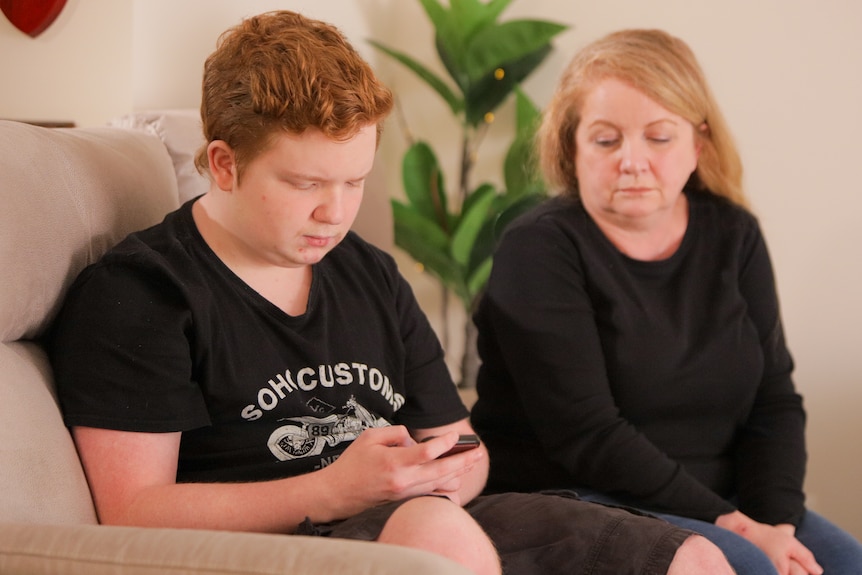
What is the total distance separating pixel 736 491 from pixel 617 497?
0.82 feet

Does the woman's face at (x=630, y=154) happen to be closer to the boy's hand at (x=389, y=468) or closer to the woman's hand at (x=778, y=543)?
the woman's hand at (x=778, y=543)

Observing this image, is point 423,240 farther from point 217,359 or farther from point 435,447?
point 435,447

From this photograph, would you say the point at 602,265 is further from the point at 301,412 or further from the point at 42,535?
the point at 42,535

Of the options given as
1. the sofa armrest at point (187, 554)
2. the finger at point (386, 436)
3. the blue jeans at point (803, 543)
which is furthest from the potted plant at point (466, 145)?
the sofa armrest at point (187, 554)

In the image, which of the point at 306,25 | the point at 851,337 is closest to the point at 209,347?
the point at 306,25

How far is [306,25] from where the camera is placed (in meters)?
1.18

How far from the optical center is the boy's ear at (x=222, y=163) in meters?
1.16

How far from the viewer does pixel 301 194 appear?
1134 millimetres

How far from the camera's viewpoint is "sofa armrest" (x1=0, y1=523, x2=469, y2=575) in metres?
0.83

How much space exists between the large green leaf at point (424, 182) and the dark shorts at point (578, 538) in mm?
1486

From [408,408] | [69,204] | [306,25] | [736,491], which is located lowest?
[736,491]

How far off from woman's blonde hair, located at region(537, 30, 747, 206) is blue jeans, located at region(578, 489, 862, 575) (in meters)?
0.54

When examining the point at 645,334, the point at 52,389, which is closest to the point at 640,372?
the point at 645,334

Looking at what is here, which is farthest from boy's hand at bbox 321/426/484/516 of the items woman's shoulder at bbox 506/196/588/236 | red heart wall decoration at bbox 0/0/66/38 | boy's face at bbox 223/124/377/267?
red heart wall decoration at bbox 0/0/66/38
